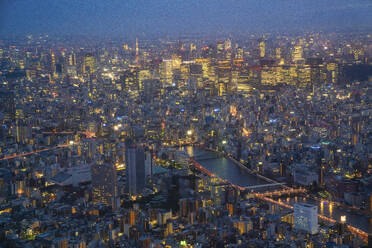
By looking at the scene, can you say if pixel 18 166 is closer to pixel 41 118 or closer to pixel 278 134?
pixel 41 118

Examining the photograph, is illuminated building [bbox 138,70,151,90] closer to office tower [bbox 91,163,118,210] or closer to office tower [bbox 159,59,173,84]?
office tower [bbox 159,59,173,84]

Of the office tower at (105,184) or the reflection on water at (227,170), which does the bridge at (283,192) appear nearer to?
the reflection on water at (227,170)

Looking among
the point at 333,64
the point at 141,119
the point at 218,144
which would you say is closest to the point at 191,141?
the point at 218,144

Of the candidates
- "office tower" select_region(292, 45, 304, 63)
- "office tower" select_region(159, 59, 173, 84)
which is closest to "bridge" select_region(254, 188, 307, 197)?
"office tower" select_region(292, 45, 304, 63)

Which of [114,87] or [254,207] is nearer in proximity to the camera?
[254,207]

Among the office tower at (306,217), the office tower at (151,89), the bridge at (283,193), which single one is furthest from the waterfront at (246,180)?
the office tower at (151,89)

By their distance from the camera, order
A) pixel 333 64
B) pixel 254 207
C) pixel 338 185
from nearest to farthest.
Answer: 1. pixel 254 207
2. pixel 338 185
3. pixel 333 64
